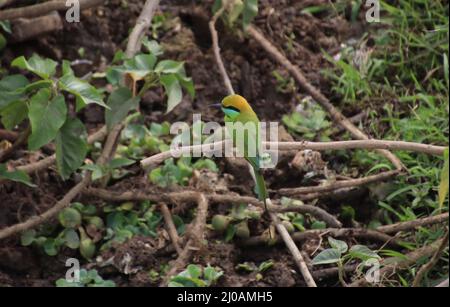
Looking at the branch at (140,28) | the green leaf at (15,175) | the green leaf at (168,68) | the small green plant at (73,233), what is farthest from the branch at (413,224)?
Answer: the green leaf at (15,175)

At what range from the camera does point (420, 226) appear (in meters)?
3.22

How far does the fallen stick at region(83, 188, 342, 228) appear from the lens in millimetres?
3330

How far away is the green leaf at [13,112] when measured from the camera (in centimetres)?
313

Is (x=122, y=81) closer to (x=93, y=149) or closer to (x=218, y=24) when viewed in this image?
(x=93, y=149)

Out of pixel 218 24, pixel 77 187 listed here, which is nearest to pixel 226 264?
pixel 77 187

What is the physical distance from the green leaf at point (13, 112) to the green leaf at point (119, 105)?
307mm

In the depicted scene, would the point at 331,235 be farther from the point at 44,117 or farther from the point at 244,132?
the point at 44,117

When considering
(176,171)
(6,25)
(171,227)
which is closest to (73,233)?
(171,227)

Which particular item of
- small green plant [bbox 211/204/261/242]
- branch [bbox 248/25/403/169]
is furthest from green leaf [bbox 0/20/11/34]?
small green plant [bbox 211/204/261/242]

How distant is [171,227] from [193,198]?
0.13 m

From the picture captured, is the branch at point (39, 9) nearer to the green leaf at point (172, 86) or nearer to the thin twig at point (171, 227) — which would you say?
the green leaf at point (172, 86)

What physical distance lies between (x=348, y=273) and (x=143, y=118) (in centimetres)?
108

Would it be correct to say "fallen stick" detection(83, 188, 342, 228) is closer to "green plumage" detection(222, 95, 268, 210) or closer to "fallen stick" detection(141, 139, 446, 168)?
"green plumage" detection(222, 95, 268, 210)

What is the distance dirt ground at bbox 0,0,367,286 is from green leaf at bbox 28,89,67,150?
0.46 meters
